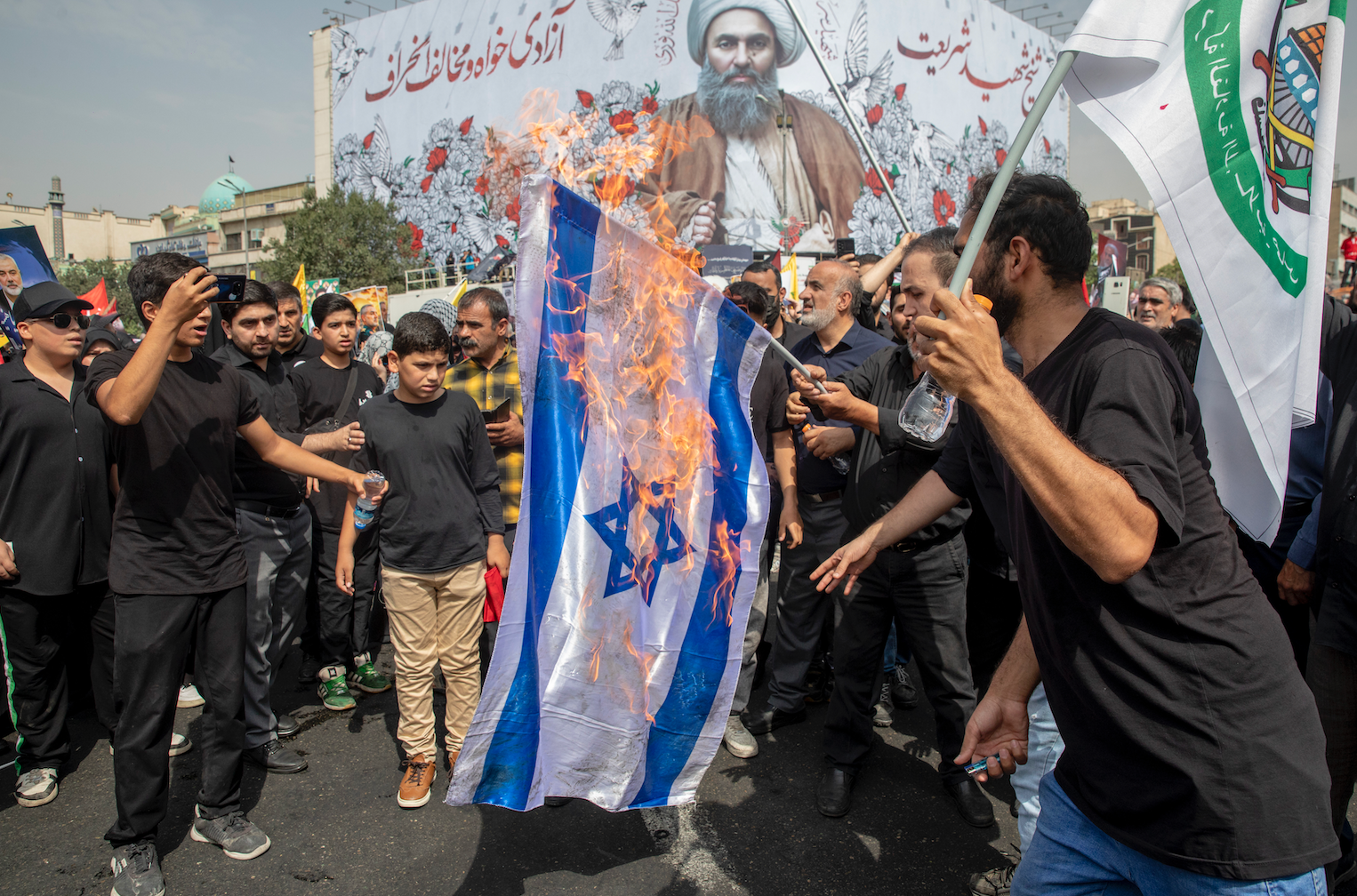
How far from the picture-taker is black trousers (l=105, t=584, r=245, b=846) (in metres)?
2.96

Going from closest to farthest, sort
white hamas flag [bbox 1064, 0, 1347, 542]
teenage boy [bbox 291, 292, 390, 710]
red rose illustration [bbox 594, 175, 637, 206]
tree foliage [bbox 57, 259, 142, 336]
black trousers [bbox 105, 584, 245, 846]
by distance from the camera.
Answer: white hamas flag [bbox 1064, 0, 1347, 542] → red rose illustration [bbox 594, 175, 637, 206] → black trousers [bbox 105, 584, 245, 846] → teenage boy [bbox 291, 292, 390, 710] → tree foliage [bbox 57, 259, 142, 336]

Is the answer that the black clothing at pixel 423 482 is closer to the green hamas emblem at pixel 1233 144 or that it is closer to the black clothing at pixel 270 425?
the black clothing at pixel 270 425

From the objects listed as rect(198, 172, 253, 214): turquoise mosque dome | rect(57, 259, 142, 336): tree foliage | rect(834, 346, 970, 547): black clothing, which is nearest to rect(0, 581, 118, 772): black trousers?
rect(834, 346, 970, 547): black clothing

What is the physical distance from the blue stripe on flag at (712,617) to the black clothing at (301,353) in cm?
368

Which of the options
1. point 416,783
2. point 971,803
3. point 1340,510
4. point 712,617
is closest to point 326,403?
point 416,783

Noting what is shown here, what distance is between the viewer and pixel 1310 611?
3.15 meters

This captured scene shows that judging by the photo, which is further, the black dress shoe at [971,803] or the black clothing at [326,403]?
the black clothing at [326,403]

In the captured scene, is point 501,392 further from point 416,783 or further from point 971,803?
point 971,803

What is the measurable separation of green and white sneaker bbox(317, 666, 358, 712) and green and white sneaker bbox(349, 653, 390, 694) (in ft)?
0.35

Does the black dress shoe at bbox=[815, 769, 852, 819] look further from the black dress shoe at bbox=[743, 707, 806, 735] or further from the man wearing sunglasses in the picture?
the man wearing sunglasses

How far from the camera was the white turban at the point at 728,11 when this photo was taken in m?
35.6

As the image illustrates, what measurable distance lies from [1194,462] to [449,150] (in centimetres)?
4346

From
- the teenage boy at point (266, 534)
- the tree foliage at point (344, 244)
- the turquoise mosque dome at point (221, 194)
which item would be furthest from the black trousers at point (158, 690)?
the turquoise mosque dome at point (221, 194)

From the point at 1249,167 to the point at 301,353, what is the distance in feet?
18.2
